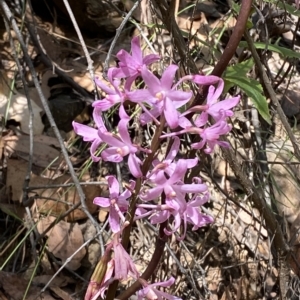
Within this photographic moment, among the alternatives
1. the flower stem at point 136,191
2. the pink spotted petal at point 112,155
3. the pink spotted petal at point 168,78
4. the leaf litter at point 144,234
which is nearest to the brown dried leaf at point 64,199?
the leaf litter at point 144,234

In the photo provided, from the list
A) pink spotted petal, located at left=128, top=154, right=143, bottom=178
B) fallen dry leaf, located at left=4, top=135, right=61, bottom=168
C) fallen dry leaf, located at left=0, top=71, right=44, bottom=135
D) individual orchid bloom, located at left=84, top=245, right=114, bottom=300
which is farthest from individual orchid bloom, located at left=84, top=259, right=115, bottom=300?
fallen dry leaf, located at left=0, top=71, right=44, bottom=135

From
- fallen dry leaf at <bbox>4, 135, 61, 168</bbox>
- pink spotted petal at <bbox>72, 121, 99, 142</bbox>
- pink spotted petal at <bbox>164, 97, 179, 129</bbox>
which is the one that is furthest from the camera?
fallen dry leaf at <bbox>4, 135, 61, 168</bbox>

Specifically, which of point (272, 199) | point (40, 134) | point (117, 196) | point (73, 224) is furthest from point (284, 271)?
point (40, 134)

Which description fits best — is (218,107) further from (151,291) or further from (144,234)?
(144,234)

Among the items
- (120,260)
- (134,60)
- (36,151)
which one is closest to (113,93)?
(134,60)

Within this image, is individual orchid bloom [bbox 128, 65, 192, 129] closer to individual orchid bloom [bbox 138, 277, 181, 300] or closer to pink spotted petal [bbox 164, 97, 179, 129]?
pink spotted petal [bbox 164, 97, 179, 129]

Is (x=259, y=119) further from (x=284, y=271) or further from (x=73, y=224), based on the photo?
(x=73, y=224)
